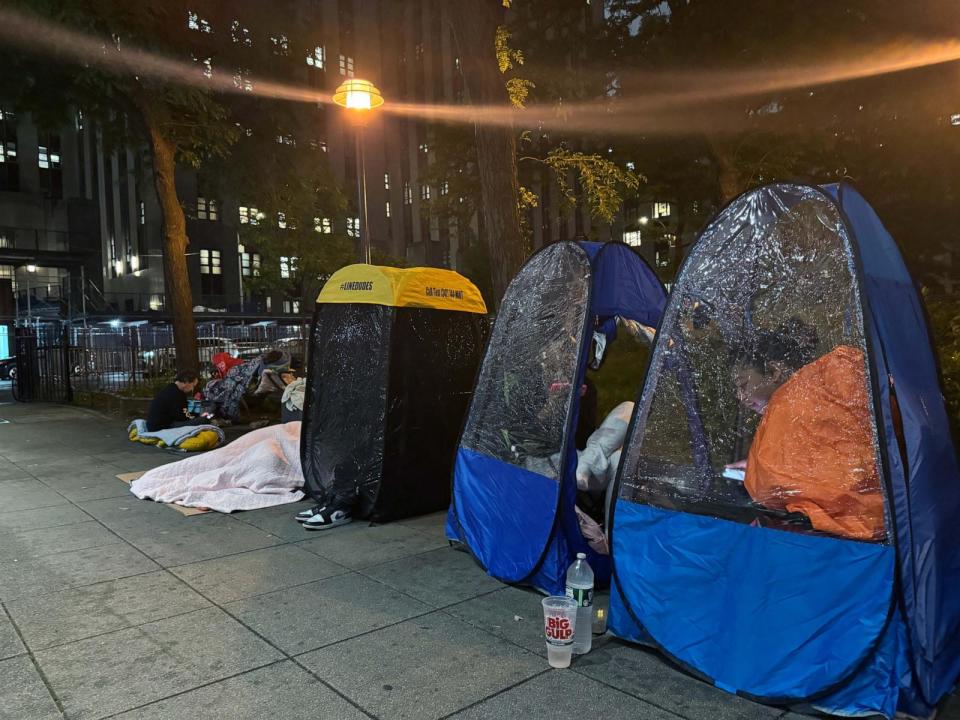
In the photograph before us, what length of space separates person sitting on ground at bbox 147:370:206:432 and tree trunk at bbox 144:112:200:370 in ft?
13.0

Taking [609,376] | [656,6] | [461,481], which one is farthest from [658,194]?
[461,481]

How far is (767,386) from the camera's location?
11.1 feet

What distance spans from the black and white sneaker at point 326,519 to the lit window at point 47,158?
133 ft

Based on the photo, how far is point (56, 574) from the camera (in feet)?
15.7

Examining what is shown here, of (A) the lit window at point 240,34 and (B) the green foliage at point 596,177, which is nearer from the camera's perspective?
(B) the green foliage at point 596,177

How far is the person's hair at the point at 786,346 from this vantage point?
10.8 feet

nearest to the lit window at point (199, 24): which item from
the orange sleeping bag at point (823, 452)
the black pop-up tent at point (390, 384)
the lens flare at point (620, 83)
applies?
the lens flare at point (620, 83)

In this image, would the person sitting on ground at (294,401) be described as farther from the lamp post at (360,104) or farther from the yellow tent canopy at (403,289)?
the yellow tent canopy at (403,289)

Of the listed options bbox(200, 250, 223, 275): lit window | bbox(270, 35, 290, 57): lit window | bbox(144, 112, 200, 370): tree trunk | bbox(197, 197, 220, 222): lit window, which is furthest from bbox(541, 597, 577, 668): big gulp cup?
bbox(200, 250, 223, 275): lit window

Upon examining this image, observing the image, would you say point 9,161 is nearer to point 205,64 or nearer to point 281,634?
point 205,64

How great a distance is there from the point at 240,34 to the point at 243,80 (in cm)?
100

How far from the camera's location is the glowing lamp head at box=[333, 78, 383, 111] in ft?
28.4

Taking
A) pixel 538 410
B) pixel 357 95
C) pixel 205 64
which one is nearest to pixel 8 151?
pixel 205 64

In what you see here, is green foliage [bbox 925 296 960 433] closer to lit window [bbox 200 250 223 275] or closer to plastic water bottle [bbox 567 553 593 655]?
plastic water bottle [bbox 567 553 593 655]
